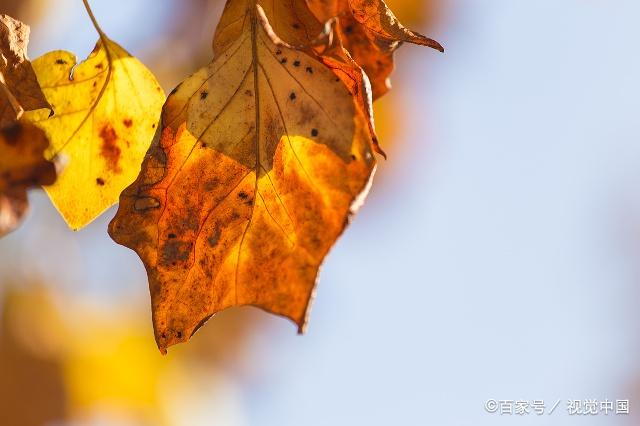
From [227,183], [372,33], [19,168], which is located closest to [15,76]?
[19,168]

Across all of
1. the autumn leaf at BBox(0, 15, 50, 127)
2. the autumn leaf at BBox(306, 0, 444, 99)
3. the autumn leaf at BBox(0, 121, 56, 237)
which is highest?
the autumn leaf at BBox(306, 0, 444, 99)

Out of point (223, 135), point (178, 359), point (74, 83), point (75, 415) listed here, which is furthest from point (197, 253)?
point (178, 359)

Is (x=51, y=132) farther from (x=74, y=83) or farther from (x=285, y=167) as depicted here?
(x=285, y=167)

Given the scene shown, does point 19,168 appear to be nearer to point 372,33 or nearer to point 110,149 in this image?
point 110,149

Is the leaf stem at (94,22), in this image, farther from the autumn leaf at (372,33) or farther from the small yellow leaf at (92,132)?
the autumn leaf at (372,33)

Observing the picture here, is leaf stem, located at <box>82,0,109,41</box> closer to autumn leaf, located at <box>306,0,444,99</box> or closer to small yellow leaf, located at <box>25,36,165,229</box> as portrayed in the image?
small yellow leaf, located at <box>25,36,165,229</box>

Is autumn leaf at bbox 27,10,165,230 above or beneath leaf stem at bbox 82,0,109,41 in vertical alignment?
beneath

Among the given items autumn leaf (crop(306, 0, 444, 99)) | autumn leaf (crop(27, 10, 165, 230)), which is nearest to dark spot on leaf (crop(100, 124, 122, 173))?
autumn leaf (crop(27, 10, 165, 230))
